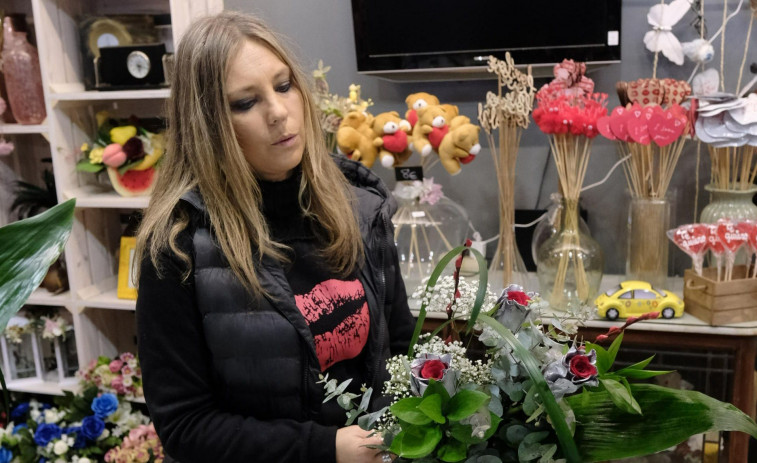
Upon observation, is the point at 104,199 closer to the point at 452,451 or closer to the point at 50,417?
the point at 50,417

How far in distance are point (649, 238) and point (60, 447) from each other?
6.22ft

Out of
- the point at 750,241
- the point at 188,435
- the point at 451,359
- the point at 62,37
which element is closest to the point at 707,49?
the point at 750,241

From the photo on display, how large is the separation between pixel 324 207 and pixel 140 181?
3.81 feet

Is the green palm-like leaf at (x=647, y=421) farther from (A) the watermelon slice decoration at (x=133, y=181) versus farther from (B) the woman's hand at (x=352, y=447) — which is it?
(A) the watermelon slice decoration at (x=133, y=181)

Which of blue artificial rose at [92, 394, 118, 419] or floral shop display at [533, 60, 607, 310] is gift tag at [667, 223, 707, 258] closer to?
floral shop display at [533, 60, 607, 310]

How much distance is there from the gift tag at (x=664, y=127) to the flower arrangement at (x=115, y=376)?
172 centimetres

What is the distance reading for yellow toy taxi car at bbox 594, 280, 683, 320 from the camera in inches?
67.6

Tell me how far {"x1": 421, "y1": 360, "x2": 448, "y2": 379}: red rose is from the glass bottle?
6.52ft

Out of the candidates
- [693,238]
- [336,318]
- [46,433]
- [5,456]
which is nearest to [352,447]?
[336,318]

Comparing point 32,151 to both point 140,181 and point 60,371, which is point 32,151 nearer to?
point 140,181

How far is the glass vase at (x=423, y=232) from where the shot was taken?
1976mm

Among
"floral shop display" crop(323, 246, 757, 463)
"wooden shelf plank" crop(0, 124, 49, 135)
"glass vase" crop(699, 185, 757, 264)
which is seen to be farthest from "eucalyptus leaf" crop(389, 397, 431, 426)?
"wooden shelf plank" crop(0, 124, 49, 135)

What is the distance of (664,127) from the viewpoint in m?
1.69

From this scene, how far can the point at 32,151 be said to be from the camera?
2539 mm
